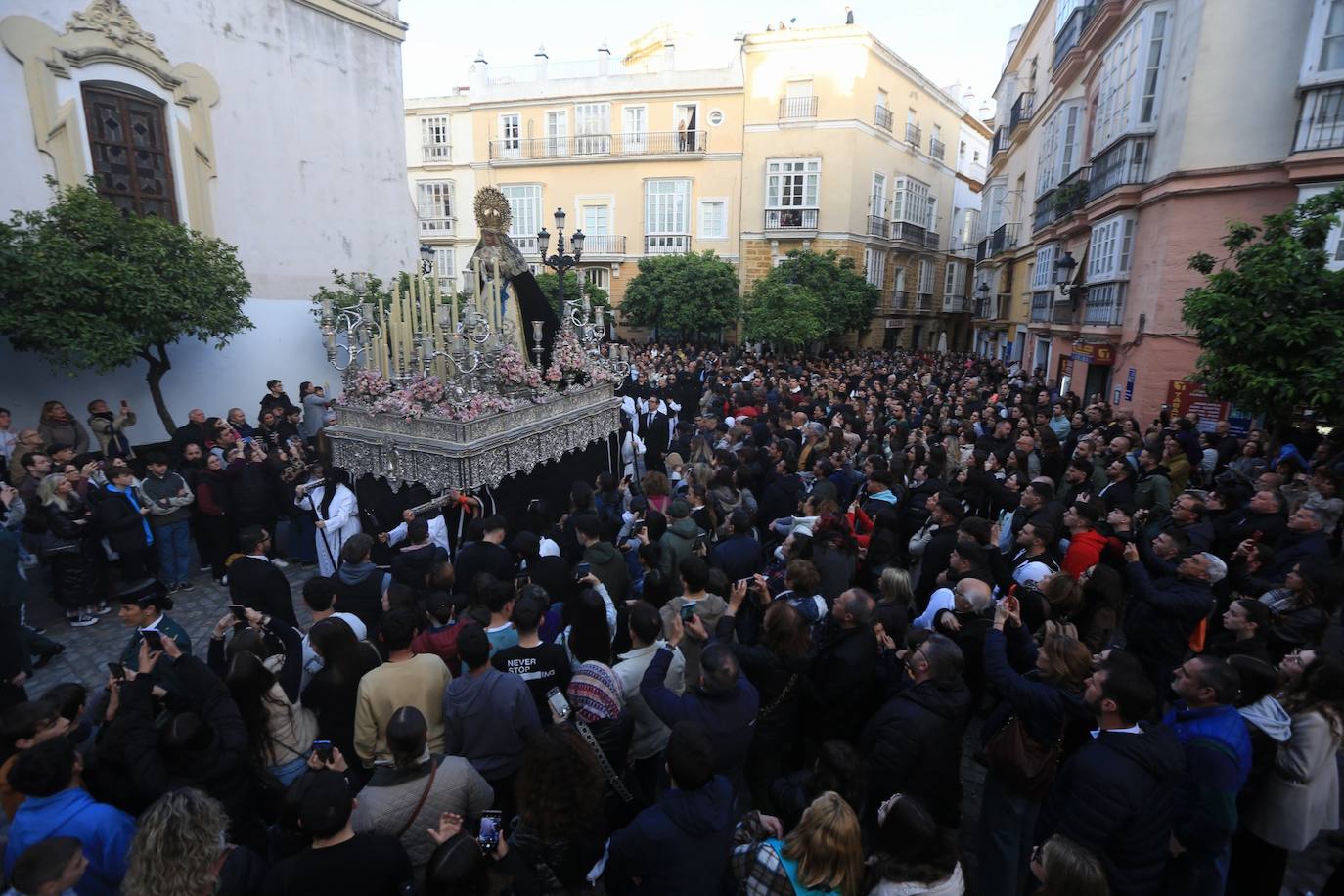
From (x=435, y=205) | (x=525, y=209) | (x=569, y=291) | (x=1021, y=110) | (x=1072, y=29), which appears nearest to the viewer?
(x=1072, y=29)

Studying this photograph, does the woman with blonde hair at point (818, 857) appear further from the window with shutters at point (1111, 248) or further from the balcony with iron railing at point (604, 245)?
the balcony with iron railing at point (604, 245)

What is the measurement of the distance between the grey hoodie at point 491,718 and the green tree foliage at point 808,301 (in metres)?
20.3

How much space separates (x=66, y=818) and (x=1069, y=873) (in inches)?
142

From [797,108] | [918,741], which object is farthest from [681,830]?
[797,108]

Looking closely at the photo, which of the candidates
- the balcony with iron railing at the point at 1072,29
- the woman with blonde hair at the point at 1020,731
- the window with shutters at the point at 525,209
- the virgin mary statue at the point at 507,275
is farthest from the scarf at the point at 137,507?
the window with shutters at the point at 525,209

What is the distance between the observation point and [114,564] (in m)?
7.48

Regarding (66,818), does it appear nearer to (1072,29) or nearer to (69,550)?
(69,550)

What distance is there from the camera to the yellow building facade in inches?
1063

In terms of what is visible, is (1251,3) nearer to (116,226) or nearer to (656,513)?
(656,513)

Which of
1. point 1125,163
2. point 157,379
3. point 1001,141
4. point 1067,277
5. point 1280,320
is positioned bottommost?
point 157,379

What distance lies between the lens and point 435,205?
104ft

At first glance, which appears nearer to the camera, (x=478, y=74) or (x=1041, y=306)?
(x=1041, y=306)

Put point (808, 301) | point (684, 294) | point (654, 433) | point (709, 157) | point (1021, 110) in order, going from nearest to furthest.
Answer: point (654, 433) < point (808, 301) < point (1021, 110) < point (684, 294) < point (709, 157)

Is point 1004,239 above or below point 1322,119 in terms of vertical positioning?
below
